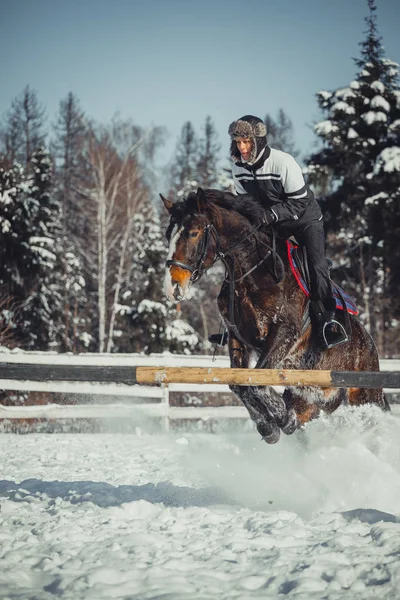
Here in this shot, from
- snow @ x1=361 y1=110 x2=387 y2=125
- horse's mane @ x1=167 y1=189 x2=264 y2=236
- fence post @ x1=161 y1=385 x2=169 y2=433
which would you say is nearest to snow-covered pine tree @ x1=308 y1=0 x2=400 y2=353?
snow @ x1=361 y1=110 x2=387 y2=125

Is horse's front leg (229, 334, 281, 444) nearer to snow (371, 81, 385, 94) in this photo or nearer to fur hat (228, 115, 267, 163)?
fur hat (228, 115, 267, 163)

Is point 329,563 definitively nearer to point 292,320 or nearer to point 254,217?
point 292,320

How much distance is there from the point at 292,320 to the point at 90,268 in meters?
22.7

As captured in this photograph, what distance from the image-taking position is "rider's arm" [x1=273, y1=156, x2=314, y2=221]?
5.24 metres

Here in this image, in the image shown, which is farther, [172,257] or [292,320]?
[292,320]

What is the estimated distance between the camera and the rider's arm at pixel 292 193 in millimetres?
5238

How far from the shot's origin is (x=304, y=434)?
5742mm

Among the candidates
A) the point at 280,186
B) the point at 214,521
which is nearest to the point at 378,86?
the point at 280,186

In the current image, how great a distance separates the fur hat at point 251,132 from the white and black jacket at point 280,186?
81mm

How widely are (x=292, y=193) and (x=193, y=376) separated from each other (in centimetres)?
231

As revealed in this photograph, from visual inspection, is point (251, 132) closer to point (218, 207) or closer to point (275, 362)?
point (218, 207)

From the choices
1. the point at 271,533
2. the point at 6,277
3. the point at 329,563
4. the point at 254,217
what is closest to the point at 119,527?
the point at 271,533

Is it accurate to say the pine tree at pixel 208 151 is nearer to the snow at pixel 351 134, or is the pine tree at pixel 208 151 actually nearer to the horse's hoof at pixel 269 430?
the snow at pixel 351 134

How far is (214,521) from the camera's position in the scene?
12.8 ft
